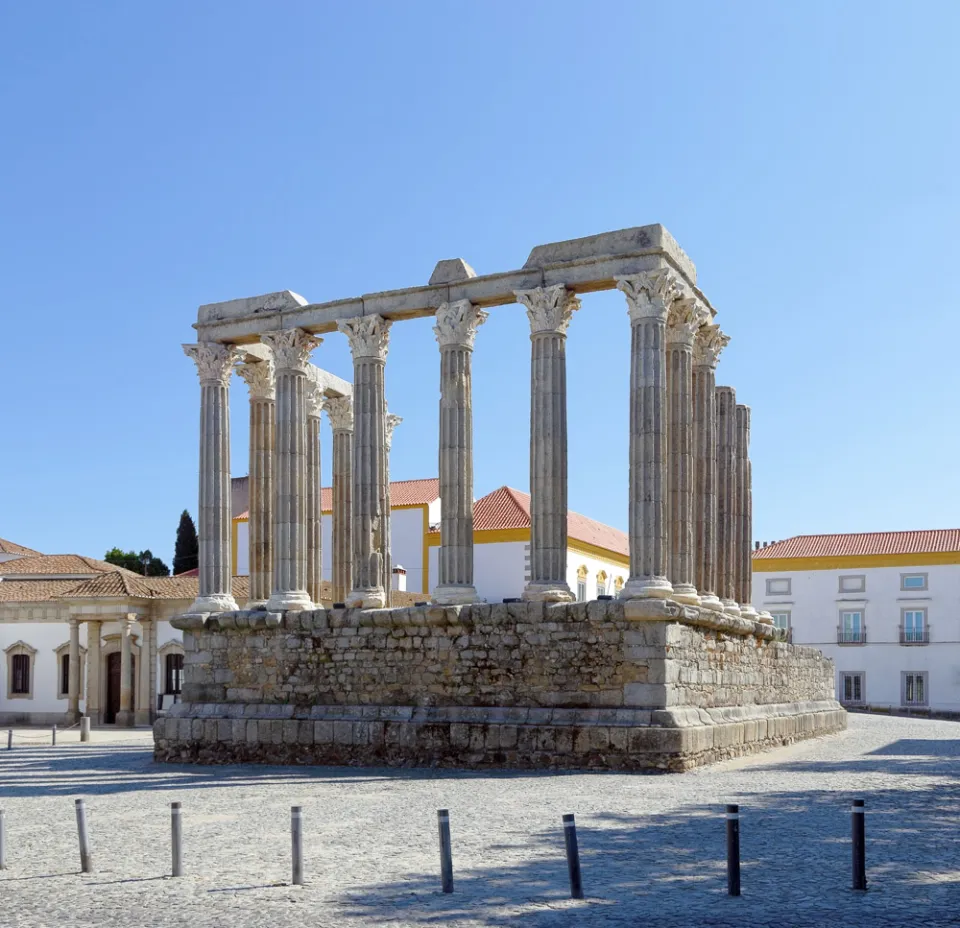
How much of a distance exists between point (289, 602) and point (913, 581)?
120 ft

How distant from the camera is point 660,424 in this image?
1981cm

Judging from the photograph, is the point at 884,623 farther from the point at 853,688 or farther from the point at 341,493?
the point at 341,493

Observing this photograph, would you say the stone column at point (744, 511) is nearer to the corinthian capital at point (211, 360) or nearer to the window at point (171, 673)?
the corinthian capital at point (211, 360)

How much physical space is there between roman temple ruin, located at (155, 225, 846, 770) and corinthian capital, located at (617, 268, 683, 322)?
0.10 ft

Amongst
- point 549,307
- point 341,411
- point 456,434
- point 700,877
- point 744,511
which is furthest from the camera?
point 341,411

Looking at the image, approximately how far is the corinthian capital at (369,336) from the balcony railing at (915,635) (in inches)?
1410

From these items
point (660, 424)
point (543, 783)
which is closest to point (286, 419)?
point (660, 424)

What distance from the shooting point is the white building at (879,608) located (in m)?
51.1

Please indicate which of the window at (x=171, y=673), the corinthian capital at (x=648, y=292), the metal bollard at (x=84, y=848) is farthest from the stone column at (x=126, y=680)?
the metal bollard at (x=84, y=848)

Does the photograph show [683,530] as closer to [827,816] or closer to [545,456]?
[545,456]

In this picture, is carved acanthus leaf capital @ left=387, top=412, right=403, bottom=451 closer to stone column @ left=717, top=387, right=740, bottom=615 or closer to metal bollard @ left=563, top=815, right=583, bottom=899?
stone column @ left=717, top=387, right=740, bottom=615

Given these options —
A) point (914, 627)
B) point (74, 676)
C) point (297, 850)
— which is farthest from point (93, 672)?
point (914, 627)

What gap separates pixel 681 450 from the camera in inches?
837

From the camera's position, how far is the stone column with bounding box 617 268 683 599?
19.7m
